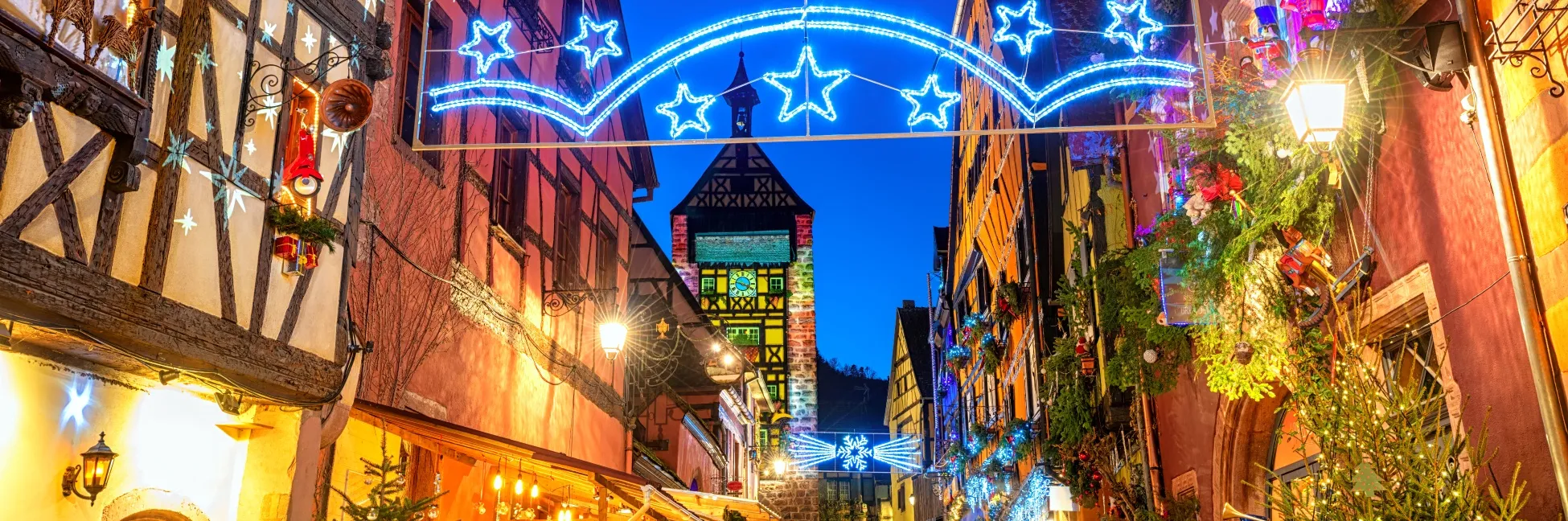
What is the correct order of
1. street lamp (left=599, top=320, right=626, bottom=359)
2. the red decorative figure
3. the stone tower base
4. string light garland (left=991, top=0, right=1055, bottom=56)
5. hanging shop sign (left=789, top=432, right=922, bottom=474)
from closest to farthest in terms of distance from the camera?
string light garland (left=991, top=0, right=1055, bottom=56), the red decorative figure, street lamp (left=599, top=320, right=626, bottom=359), hanging shop sign (left=789, top=432, right=922, bottom=474), the stone tower base

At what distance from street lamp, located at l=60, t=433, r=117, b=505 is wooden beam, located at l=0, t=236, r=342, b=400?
0.51 metres

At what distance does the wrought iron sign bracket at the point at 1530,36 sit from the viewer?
411cm

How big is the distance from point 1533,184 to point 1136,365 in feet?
15.4

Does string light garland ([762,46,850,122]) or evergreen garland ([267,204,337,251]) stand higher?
string light garland ([762,46,850,122])

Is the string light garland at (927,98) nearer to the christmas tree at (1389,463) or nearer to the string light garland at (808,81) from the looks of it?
the string light garland at (808,81)

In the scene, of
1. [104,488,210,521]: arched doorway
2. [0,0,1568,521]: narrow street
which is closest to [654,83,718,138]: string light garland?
[0,0,1568,521]: narrow street

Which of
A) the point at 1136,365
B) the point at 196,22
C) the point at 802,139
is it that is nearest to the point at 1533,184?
the point at 802,139

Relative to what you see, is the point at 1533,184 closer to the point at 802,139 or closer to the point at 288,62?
the point at 802,139

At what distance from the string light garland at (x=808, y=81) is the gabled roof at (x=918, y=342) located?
2750 cm

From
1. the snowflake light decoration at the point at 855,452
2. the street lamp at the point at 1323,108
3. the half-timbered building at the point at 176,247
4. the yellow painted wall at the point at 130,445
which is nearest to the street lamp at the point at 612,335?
the half-timbered building at the point at 176,247

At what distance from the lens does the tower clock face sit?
3272 cm

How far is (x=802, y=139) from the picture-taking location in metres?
6.15

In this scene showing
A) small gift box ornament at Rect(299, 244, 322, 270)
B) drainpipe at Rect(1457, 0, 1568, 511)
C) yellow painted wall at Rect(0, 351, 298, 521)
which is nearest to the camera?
drainpipe at Rect(1457, 0, 1568, 511)

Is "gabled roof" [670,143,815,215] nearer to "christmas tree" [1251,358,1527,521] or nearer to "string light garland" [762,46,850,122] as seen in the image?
"string light garland" [762,46,850,122]
